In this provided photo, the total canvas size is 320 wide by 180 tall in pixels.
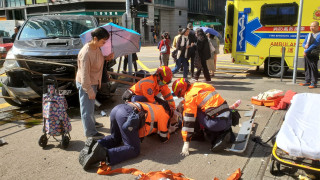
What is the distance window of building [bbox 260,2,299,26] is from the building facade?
1959cm

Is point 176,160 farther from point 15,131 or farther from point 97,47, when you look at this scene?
point 15,131

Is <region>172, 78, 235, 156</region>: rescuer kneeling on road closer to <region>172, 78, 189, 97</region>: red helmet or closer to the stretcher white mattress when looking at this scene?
<region>172, 78, 189, 97</region>: red helmet

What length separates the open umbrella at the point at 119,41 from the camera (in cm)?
640

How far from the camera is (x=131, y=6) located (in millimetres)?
9141

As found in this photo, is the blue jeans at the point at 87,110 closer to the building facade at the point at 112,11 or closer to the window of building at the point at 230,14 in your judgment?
the window of building at the point at 230,14

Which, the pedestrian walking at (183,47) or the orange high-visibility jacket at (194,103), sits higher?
the pedestrian walking at (183,47)

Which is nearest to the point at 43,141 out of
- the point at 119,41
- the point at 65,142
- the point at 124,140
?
the point at 65,142

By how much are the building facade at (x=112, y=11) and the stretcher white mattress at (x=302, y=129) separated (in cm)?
2516

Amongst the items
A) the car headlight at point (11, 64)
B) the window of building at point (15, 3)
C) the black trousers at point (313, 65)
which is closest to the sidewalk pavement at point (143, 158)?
the car headlight at point (11, 64)

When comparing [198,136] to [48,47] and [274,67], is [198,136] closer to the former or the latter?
[48,47]

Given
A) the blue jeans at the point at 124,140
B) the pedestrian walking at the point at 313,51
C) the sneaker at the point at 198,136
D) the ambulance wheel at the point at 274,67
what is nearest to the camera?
the blue jeans at the point at 124,140

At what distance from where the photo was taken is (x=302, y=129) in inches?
138

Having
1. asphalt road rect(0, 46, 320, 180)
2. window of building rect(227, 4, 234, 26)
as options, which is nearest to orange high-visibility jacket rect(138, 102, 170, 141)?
asphalt road rect(0, 46, 320, 180)

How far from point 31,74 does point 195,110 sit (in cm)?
378
